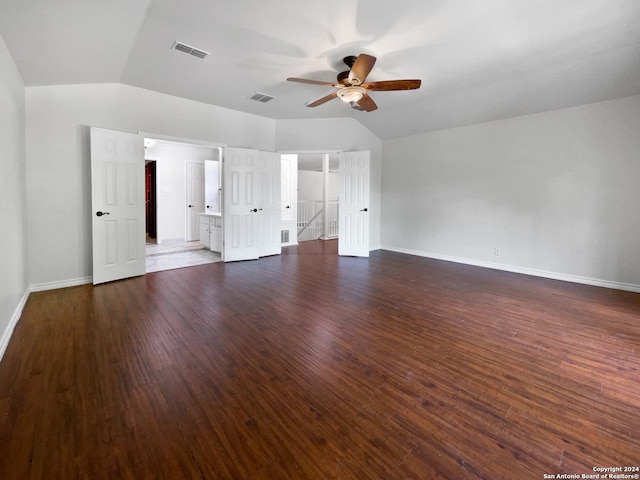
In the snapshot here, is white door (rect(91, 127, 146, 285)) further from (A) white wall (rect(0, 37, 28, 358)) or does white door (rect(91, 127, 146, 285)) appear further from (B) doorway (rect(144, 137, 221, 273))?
(B) doorway (rect(144, 137, 221, 273))

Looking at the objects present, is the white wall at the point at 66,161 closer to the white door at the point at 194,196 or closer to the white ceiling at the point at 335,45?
the white ceiling at the point at 335,45

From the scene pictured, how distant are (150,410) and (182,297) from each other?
2104 millimetres

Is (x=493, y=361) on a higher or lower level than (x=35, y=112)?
lower

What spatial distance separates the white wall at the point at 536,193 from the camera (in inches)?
162

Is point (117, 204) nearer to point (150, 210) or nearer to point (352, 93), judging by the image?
point (352, 93)

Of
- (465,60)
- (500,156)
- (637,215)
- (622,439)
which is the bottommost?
(622,439)

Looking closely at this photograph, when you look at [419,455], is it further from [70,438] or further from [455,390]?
[70,438]

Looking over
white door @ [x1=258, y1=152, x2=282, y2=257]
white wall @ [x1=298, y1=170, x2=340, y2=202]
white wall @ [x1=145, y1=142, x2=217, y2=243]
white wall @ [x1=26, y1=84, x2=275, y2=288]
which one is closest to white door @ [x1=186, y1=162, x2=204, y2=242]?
white wall @ [x1=145, y1=142, x2=217, y2=243]

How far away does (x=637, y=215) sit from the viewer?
13.1 ft

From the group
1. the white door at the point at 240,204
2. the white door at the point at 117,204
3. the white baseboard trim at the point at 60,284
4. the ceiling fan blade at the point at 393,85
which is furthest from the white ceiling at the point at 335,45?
the white baseboard trim at the point at 60,284

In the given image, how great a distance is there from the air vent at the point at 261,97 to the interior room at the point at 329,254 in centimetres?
12

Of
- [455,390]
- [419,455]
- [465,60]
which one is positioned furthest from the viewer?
[465,60]

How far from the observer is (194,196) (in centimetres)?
826

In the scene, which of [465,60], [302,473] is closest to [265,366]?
[302,473]
